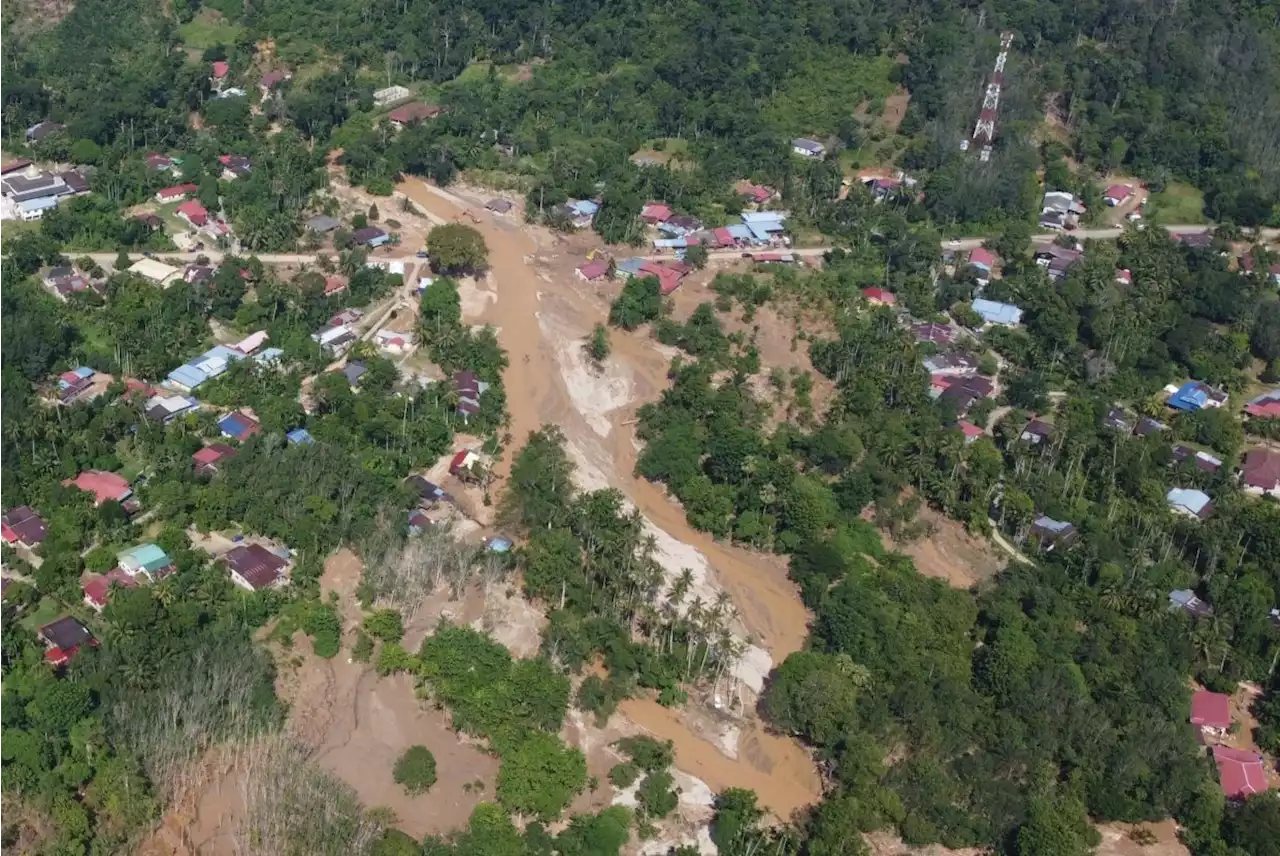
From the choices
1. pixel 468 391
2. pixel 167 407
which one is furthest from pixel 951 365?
pixel 167 407

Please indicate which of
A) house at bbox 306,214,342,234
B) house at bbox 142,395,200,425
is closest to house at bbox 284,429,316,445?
house at bbox 142,395,200,425

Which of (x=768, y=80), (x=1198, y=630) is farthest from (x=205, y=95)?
(x=1198, y=630)

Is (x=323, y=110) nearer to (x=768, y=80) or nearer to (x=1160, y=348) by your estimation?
(x=768, y=80)

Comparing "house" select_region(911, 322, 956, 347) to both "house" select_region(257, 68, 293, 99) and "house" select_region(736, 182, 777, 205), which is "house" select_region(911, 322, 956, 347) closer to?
"house" select_region(736, 182, 777, 205)

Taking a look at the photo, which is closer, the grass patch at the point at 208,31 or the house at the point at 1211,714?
the house at the point at 1211,714

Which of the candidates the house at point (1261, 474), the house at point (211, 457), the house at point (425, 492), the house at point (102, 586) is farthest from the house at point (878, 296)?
the house at point (102, 586)

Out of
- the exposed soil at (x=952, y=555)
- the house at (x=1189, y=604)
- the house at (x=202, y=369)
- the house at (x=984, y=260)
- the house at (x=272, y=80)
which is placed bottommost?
the exposed soil at (x=952, y=555)

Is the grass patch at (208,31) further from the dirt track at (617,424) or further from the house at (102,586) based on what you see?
the house at (102,586)
